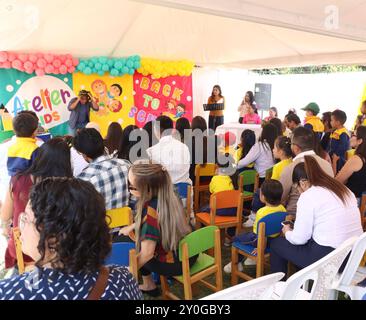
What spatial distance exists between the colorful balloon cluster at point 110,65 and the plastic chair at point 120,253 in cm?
564

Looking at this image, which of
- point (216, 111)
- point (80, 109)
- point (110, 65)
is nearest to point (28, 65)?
point (80, 109)

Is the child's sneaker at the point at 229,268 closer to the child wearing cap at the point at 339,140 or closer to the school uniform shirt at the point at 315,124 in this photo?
the child wearing cap at the point at 339,140

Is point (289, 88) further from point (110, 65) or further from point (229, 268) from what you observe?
point (229, 268)

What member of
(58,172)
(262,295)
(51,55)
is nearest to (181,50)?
(51,55)

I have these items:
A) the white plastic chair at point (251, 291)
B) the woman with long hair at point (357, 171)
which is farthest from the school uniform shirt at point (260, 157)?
the white plastic chair at point (251, 291)

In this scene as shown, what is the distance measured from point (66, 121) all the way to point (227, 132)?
3.31 metres

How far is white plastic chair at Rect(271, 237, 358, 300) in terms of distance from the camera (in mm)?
1412

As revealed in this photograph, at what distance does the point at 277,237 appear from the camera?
8.27 feet

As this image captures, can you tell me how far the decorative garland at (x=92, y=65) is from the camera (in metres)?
6.29

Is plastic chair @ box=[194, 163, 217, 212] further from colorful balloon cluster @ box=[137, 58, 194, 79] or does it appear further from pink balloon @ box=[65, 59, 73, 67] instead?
colorful balloon cluster @ box=[137, 58, 194, 79]

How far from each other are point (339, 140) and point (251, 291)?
3.86m

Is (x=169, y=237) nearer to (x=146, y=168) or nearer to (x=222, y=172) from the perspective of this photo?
(x=146, y=168)

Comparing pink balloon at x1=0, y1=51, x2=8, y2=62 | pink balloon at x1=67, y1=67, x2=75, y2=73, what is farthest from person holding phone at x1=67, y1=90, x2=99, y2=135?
pink balloon at x1=0, y1=51, x2=8, y2=62

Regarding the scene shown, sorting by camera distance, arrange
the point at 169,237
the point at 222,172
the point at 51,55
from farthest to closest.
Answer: the point at 51,55
the point at 222,172
the point at 169,237
